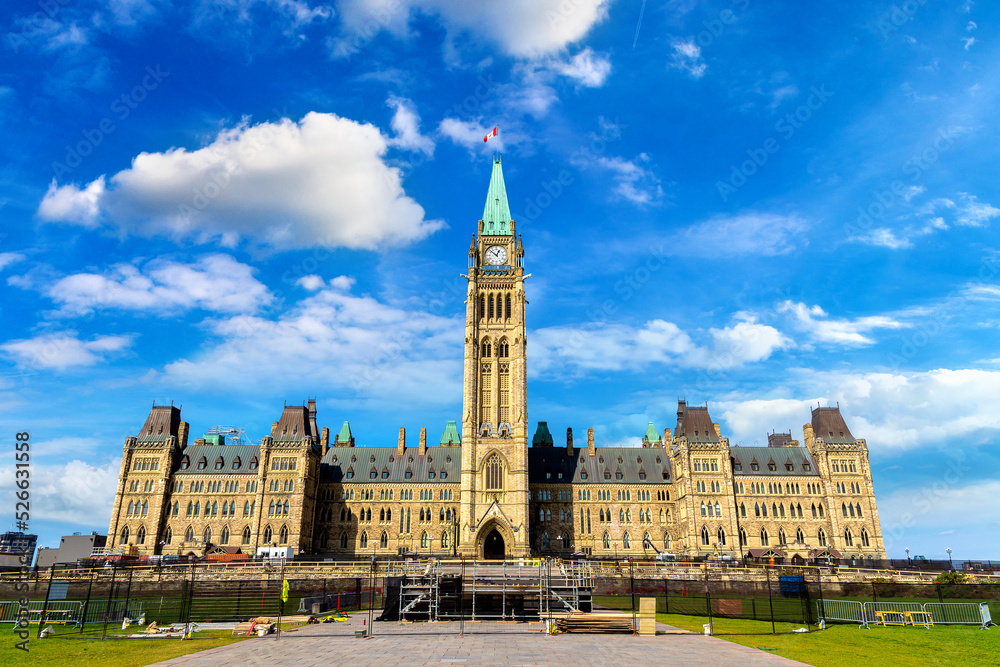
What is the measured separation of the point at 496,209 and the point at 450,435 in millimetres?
42597

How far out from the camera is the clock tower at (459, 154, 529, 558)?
8262 centimetres

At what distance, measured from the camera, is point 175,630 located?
95.1 ft

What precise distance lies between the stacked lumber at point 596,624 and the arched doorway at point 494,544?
57.6 metres

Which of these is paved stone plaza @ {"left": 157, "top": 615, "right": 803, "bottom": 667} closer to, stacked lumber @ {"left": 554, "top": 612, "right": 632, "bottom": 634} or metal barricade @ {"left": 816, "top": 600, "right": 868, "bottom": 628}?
stacked lumber @ {"left": 554, "top": 612, "right": 632, "bottom": 634}

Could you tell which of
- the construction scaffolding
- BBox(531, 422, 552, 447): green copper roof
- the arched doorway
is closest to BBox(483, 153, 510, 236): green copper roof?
BBox(531, 422, 552, 447): green copper roof

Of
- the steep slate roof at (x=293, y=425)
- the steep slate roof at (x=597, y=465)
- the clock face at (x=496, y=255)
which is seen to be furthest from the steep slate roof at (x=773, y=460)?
the steep slate roof at (x=293, y=425)

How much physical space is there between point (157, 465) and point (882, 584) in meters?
90.7

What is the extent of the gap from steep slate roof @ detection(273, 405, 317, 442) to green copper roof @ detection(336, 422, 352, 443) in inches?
891

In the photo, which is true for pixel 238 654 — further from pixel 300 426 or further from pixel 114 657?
pixel 300 426

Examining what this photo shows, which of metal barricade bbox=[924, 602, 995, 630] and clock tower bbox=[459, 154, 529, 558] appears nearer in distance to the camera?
metal barricade bbox=[924, 602, 995, 630]

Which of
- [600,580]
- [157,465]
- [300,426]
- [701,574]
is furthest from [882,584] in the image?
[157,465]

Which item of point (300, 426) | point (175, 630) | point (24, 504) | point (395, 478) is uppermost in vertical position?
point (300, 426)

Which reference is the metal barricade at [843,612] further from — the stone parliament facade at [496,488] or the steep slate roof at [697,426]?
the steep slate roof at [697,426]

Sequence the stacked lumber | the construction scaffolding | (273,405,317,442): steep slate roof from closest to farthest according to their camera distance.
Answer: the stacked lumber, the construction scaffolding, (273,405,317,442): steep slate roof
